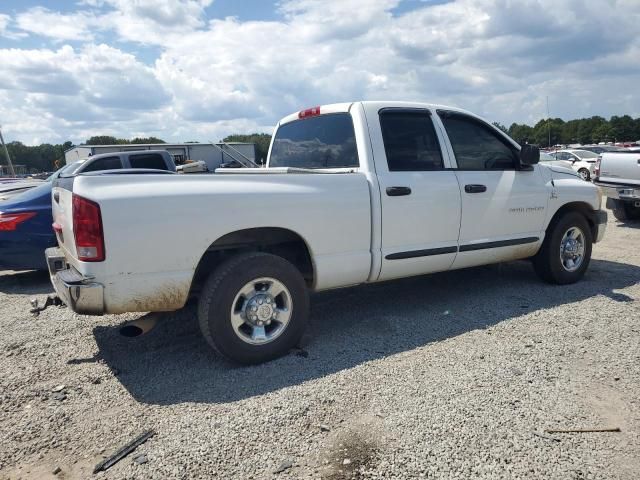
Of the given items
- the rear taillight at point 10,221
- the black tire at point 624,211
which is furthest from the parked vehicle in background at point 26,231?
the black tire at point 624,211

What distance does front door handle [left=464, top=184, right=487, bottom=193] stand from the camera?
183 inches

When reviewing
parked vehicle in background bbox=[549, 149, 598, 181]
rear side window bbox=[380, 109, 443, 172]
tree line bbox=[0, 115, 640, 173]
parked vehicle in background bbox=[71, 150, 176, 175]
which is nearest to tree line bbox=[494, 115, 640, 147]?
tree line bbox=[0, 115, 640, 173]

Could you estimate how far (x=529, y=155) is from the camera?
503cm

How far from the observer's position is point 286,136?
5285 mm

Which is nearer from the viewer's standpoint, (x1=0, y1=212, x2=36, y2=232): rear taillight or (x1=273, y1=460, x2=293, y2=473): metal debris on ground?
(x1=273, y1=460, x2=293, y2=473): metal debris on ground

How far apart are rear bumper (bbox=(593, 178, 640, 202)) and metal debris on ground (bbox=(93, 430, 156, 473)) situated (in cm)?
951

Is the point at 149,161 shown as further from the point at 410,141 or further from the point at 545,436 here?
the point at 545,436

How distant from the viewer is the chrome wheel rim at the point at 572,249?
5594 mm

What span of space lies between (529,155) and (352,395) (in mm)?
3220

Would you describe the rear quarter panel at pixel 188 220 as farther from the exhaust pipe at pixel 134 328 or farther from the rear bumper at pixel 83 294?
the exhaust pipe at pixel 134 328

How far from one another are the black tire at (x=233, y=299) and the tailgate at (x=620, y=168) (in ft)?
27.4

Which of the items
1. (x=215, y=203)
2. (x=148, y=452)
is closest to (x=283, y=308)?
(x=215, y=203)

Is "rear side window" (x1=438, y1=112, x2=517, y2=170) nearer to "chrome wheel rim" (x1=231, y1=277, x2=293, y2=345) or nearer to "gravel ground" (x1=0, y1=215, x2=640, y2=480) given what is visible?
"gravel ground" (x1=0, y1=215, x2=640, y2=480)

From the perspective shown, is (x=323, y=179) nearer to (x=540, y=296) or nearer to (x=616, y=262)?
(x=540, y=296)
